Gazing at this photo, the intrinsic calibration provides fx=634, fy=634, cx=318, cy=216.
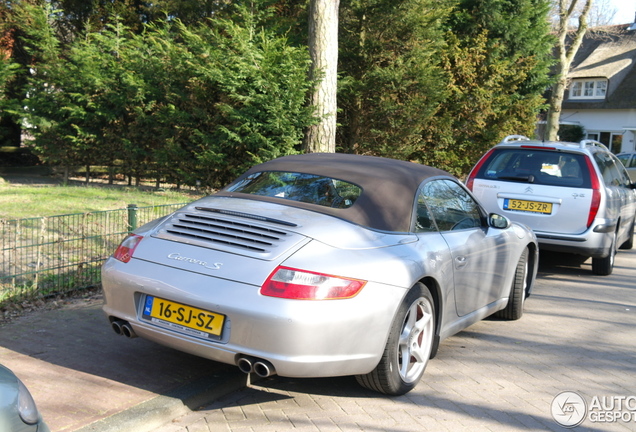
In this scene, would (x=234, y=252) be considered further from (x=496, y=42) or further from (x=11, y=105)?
(x=496, y=42)

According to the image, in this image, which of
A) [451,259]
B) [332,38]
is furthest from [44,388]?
[332,38]

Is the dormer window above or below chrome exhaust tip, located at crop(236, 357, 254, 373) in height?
above

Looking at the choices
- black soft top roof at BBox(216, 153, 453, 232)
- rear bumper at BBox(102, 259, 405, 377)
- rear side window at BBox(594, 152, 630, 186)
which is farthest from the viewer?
rear side window at BBox(594, 152, 630, 186)

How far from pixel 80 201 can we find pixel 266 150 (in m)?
3.69

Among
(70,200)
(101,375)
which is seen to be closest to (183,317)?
(101,375)

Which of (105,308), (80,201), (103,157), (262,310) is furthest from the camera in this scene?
(103,157)

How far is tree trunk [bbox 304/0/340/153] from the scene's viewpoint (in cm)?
1117

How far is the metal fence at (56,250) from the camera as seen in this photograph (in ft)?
19.5

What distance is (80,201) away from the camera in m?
11.1

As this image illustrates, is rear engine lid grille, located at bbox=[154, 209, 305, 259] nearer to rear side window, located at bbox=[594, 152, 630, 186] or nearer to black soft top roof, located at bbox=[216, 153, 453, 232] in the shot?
black soft top roof, located at bbox=[216, 153, 453, 232]

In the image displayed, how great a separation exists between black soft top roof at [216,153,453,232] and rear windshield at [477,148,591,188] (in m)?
3.48

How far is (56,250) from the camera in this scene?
622 centimetres

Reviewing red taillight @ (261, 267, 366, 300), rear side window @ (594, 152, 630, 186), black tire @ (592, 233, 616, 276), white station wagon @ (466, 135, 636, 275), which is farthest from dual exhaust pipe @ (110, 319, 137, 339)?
black tire @ (592, 233, 616, 276)

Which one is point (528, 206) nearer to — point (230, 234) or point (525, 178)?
point (525, 178)
